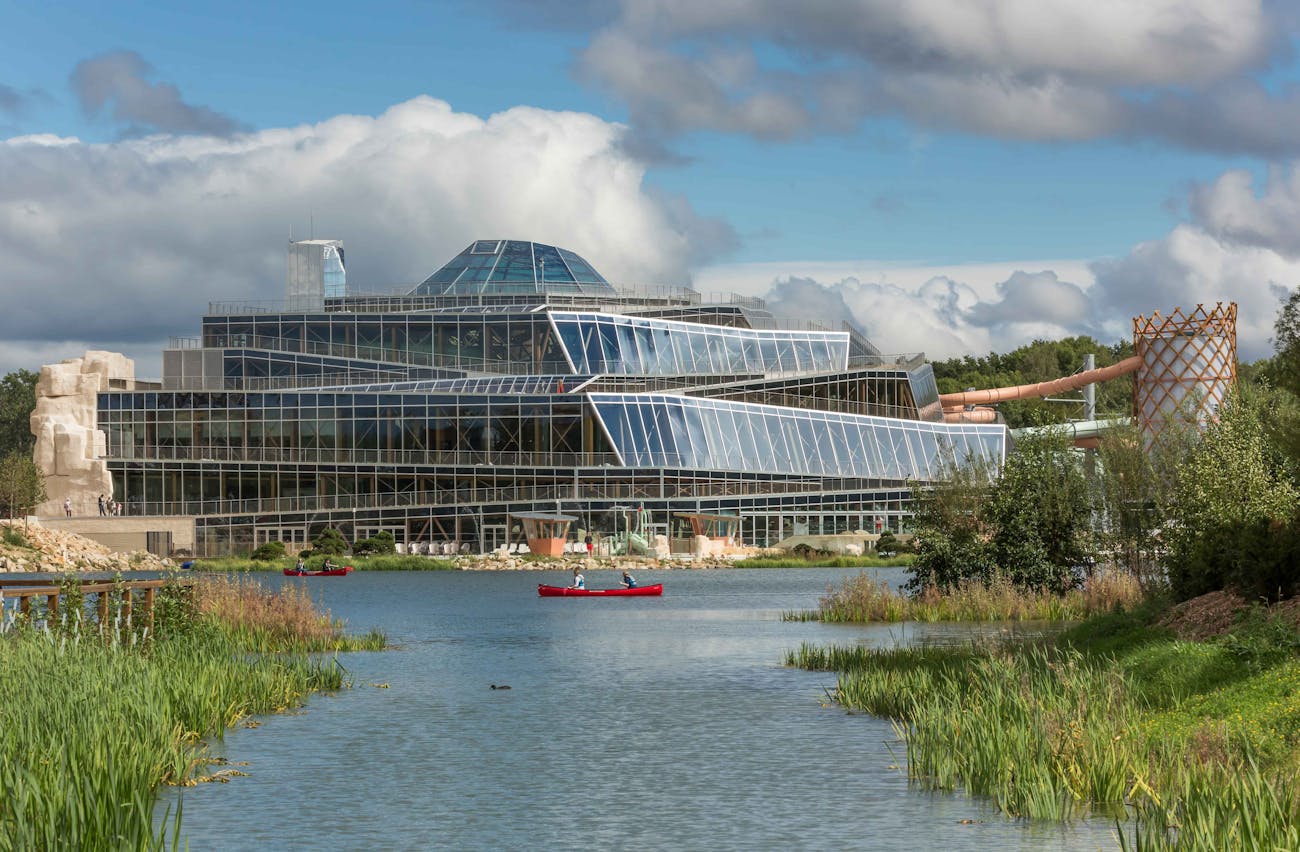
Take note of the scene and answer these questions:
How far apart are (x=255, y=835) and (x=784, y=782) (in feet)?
22.7

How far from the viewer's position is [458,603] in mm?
58125

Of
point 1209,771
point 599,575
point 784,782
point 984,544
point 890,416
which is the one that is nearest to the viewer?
point 1209,771

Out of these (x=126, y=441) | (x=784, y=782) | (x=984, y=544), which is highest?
(x=126, y=441)

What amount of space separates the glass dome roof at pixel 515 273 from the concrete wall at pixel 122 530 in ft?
90.3

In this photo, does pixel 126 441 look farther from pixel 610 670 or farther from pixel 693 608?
pixel 610 670

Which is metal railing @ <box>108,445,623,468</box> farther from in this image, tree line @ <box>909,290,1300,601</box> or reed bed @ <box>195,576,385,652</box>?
reed bed @ <box>195,576,385,652</box>

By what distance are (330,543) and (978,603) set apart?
52849mm

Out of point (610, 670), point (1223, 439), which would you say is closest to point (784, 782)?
point (610, 670)

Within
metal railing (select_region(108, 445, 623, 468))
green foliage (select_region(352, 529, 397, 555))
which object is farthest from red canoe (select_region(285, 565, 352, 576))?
metal railing (select_region(108, 445, 623, 468))

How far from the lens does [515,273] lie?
11756 cm

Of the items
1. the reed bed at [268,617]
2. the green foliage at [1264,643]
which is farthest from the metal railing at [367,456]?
the green foliage at [1264,643]

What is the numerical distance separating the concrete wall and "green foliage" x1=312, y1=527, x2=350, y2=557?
10.2 meters

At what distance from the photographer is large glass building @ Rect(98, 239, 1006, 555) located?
97.1 metres

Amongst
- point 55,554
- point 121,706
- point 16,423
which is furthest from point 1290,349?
point 16,423
